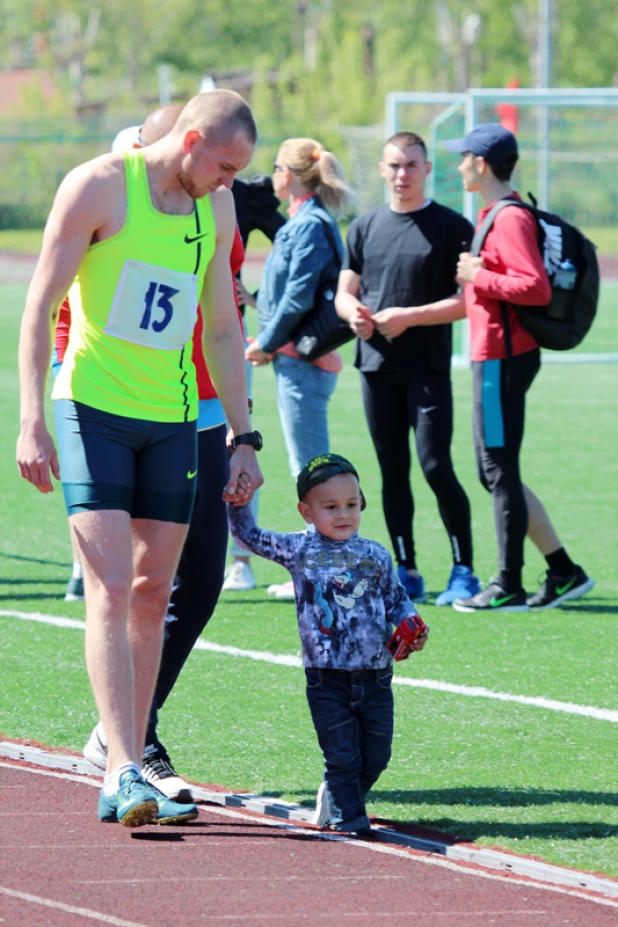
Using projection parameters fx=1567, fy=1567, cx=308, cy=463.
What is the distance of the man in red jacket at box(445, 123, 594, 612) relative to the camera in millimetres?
Answer: 7453

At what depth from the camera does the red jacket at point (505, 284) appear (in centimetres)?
742

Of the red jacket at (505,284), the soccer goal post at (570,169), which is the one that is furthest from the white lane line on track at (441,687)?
the soccer goal post at (570,169)

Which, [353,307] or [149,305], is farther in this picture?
[353,307]

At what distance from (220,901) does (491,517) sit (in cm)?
672

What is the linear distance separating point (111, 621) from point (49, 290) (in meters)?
0.96

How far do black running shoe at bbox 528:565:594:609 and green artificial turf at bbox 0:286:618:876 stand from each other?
10 centimetres

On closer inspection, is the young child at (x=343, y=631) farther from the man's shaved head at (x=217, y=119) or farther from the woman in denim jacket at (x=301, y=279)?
the woman in denim jacket at (x=301, y=279)

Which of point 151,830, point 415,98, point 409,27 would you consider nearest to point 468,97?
point 415,98

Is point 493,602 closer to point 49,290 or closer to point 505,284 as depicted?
point 505,284

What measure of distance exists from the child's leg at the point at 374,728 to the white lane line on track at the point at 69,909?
113 centimetres

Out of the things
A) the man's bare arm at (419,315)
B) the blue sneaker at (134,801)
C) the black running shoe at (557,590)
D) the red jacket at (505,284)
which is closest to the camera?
the blue sneaker at (134,801)

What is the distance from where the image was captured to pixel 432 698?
623 centimetres

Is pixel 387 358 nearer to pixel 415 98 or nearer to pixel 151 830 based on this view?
pixel 151 830

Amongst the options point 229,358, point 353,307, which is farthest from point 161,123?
point 353,307
